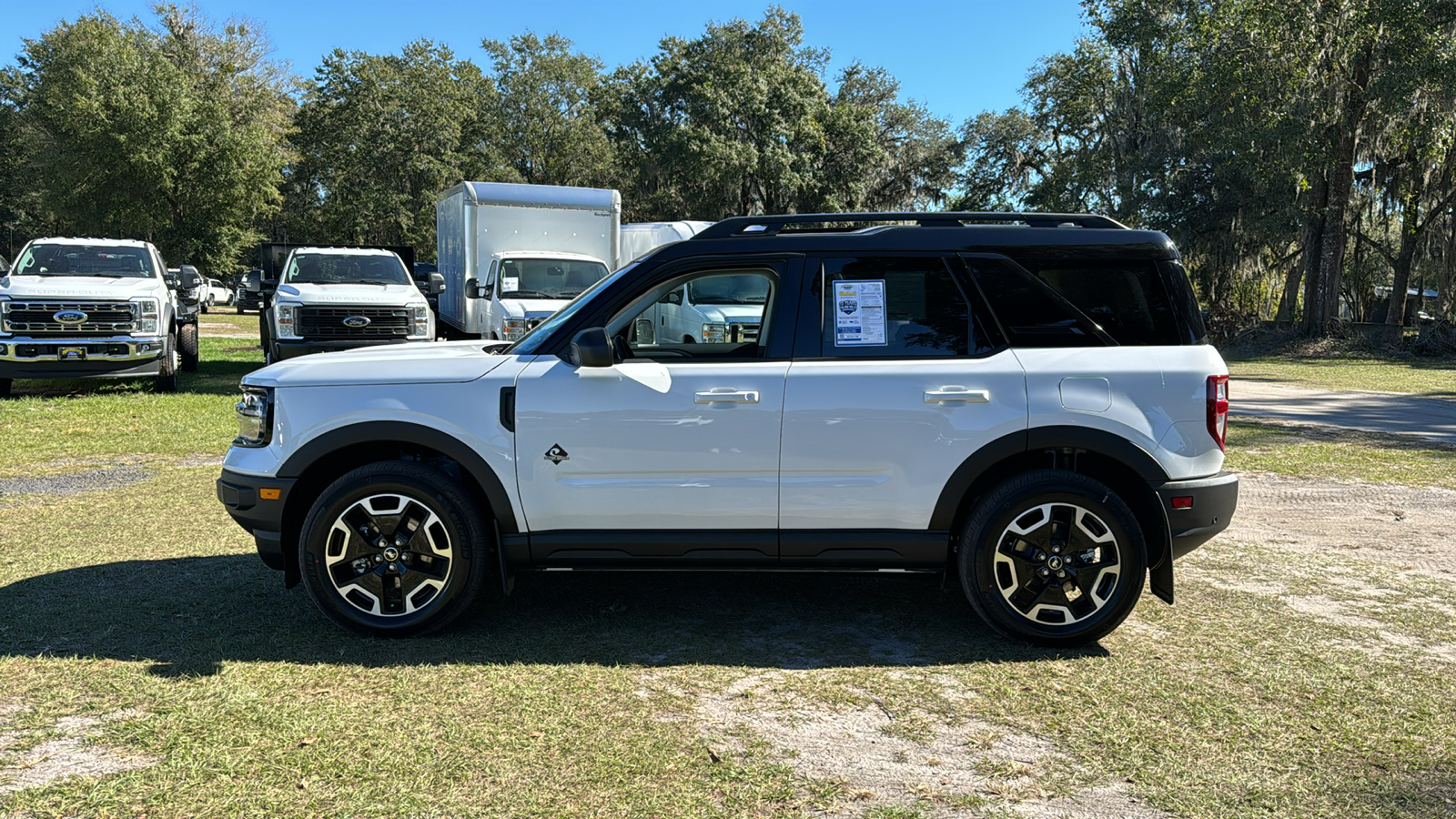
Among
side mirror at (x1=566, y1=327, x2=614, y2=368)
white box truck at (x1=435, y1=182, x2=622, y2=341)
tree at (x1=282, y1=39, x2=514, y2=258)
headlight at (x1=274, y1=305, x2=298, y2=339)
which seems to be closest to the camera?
side mirror at (x1=566, y1=327, x2=614, y2=368)

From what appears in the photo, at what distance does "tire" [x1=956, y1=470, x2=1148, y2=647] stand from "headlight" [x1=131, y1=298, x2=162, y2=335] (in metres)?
12.4

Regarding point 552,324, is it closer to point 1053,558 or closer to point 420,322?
point 1053,558

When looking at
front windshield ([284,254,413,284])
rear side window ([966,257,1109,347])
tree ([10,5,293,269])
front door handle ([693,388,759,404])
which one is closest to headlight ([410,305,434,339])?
front windshield ([284,254,413,284])

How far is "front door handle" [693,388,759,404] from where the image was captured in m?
4.42

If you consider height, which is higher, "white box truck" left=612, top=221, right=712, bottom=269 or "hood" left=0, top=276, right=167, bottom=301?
"white box truck" left=612, top=221, right=712, bottom=269

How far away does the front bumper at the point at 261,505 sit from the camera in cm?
456

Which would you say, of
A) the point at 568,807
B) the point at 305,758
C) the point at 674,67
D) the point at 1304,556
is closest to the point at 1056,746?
the point at 568,807

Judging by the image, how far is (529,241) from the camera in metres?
16.7

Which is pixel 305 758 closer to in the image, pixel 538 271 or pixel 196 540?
pixel 196 540

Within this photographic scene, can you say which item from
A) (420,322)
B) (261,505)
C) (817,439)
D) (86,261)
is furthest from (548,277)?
(817,439)

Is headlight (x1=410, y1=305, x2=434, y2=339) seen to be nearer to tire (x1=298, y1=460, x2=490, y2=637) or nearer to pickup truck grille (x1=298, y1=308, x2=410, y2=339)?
pickup truck grille (x1=298, y1=308, x2=410, y2=339)

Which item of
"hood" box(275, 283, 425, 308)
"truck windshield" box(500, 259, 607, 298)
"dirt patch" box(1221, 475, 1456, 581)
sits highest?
"truck windshield" box(500, 259, 607, 298)

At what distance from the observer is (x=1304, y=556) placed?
243 inches

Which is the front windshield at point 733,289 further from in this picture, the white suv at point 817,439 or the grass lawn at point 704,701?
the grass lawn at point 704,701
